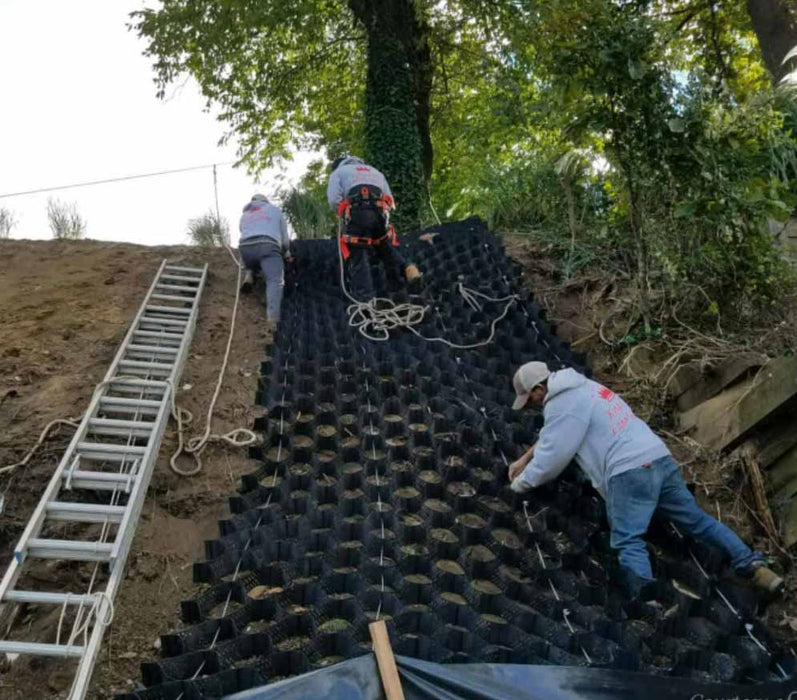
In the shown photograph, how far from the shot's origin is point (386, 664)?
2.37 metres

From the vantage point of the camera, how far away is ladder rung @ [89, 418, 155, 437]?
4441 mm

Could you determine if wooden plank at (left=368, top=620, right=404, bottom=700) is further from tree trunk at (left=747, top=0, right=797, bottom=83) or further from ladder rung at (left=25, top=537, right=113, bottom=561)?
tree trunk at (left=747, top=0, right=797, bottom=83)

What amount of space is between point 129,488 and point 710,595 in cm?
297

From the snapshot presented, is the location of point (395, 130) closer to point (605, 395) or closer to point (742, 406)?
point (742, 406)

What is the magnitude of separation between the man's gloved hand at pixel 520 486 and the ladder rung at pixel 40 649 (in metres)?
2.17

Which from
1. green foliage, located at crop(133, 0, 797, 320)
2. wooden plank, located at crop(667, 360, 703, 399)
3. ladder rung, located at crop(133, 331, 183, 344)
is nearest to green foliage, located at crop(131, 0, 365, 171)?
green foliage, located at crop(133, 0, 797, 320)

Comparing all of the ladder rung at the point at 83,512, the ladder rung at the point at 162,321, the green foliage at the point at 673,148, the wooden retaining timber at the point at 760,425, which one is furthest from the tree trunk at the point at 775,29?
the ladder rung at the point at 83,512

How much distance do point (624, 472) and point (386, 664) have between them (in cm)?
165

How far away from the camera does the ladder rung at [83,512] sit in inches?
144

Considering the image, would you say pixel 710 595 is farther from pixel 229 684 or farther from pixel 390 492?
pixel 229 684

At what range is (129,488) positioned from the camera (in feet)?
12.8

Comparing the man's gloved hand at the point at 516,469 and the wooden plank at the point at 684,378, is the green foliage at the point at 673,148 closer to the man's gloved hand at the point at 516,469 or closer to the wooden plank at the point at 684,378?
the wooden plank at the point at 684,378

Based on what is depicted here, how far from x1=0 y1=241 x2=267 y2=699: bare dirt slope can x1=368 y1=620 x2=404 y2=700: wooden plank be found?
4.57 ft

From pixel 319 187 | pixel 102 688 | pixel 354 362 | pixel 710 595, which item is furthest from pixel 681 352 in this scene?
pixel 319 187
